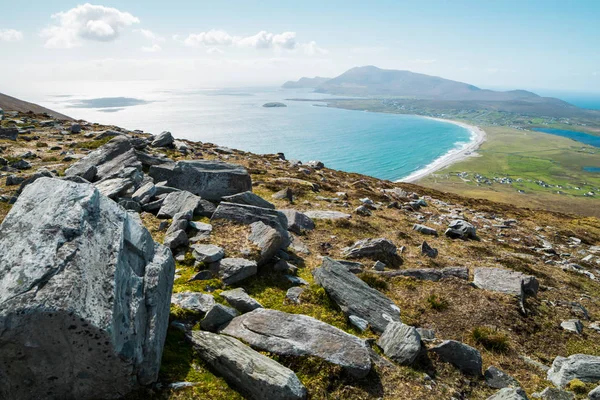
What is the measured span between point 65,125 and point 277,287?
49.1 m

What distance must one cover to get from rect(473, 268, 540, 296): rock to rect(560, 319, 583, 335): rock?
178cm

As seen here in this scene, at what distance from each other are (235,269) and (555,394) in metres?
9.51

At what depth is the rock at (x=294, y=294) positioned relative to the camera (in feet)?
35.9

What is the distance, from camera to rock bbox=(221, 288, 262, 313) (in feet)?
31.6

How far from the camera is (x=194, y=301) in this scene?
9.52 m

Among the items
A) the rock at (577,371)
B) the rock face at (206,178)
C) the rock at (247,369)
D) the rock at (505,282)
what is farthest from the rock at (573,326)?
the rock face at (206,178)

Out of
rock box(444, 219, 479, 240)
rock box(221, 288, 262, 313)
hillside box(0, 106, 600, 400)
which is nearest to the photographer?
hillside box(0, 106, 600, 400)

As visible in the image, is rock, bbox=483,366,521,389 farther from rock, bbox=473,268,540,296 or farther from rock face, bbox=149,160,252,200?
rock face, bbox=149,160,252,200

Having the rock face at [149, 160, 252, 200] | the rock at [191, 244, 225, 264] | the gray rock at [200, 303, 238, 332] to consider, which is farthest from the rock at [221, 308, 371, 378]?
the rock face at [149, 160, 252, 200]

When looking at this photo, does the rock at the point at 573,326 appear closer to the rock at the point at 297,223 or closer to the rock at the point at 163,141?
the rock at the point at 297,223

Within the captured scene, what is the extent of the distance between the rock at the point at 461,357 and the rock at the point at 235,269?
20.7ft

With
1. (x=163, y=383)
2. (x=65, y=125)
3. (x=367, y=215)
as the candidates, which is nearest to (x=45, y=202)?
(x=163, y=383)

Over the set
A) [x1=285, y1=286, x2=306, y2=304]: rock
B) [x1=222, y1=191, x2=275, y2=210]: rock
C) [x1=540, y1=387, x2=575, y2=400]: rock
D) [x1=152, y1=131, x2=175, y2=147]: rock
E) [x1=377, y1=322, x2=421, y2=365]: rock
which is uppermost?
[x1=152, y1=131, x2=175, y2=147]: rock

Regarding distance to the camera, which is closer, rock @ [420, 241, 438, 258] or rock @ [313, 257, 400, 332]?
rock @ [313, 257, 400, 332]
